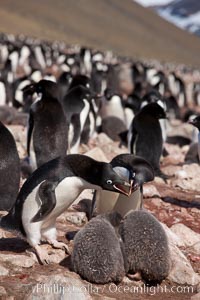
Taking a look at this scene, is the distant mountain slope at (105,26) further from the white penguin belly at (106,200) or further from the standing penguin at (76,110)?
the white penguin belly at (106,200)

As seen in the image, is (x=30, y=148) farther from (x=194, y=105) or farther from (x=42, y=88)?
(x=194, y=105)

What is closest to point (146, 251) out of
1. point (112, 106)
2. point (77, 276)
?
point (77, 276)

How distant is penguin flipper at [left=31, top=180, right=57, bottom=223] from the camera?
454 centimetres

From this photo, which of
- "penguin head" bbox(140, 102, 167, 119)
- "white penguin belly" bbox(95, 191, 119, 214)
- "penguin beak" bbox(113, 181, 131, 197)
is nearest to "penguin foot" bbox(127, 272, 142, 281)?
"penguin beak" bbox(113, 181, 131, 197)

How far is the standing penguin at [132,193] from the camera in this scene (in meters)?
5.20

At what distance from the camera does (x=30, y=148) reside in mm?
7113

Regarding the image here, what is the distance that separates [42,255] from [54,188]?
0.50 metres

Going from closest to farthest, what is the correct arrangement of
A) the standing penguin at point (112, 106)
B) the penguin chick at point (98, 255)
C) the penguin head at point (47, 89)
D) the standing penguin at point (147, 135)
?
the penguin chick at point (98, 255) → the penguin head at point (47, 89) → the standing penguin at point (147, 135) → the standing penguin at point (112, 106)

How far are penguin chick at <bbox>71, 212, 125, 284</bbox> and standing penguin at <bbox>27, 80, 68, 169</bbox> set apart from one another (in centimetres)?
249

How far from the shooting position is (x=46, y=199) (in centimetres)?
454

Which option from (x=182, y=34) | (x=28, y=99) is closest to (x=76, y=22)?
(x=182, y=34)

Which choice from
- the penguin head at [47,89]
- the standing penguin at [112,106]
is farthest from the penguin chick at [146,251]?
the standing penguin at [112,106]

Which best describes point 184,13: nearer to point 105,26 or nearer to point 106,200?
point 105,26

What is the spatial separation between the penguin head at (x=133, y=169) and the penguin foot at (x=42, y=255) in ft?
2.91
